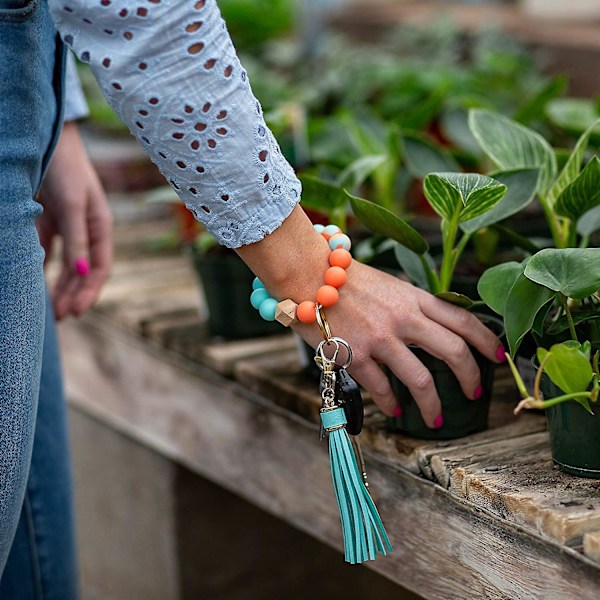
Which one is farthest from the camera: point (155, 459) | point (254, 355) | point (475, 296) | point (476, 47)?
point (476, 47)

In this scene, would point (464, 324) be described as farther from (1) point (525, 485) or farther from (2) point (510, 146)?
(2) point (510, 146)

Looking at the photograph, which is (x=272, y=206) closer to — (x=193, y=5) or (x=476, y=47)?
(x=193, y=5)

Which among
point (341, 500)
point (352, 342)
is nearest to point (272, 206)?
point (352, 342)

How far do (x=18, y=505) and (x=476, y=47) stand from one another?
75.5 inches

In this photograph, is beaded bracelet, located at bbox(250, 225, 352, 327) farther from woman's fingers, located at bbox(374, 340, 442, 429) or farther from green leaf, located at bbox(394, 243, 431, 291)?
green leaf, located at bbox(394, 243, 431, 291)

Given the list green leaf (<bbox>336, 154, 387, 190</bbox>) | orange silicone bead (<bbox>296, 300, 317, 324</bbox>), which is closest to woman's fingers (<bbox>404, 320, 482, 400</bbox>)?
orange silicone bead (<bbox>296, 300, 317, 324</bbox>)

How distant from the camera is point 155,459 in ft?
5.25

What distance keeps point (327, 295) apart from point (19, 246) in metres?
0.25

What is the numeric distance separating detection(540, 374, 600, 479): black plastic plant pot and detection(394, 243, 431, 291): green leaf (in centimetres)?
21

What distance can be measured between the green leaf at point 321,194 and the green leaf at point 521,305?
288 mm

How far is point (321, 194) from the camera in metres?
1.13

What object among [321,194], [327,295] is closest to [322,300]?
[327,295]

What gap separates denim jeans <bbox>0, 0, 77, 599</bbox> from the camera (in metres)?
0.77

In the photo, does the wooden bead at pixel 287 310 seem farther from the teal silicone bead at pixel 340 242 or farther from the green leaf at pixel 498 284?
the green leaf at pixel 498 284
